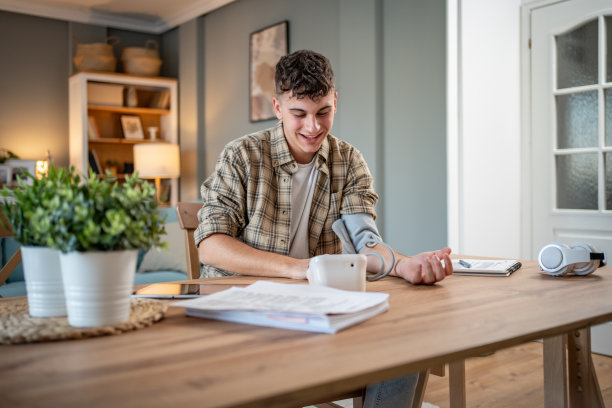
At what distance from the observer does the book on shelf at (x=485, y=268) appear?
4.45 feet

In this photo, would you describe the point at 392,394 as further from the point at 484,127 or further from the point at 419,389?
the point at 484,127

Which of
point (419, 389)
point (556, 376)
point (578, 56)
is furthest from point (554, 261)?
point (578, 56)

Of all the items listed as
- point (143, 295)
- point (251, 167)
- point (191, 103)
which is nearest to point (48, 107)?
point (191, 103)

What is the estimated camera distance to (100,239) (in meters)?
0.74

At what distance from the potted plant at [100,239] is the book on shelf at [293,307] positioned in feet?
0.45

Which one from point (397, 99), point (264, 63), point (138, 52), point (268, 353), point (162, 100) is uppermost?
point (138, 52)

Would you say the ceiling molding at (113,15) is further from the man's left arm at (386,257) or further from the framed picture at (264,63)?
the man's left arm at (386,257)

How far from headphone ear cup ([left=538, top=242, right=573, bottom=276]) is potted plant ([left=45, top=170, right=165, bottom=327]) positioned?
3.01ft

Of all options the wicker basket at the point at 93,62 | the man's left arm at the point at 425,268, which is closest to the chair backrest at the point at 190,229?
the man's left arm at the point at 425,268

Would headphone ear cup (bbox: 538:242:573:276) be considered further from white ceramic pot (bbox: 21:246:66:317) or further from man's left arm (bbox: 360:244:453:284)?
white ceramic pot (bbox: 21:246:66:317)

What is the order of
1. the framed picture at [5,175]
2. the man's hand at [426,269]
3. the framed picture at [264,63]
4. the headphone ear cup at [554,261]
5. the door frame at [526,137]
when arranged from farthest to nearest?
1. the framed picture at [5,175]
2. the framed picture at [264,63]
3. the door frame at [526,137]
4. the headphone ear cup at [554,261]
5. the man's hand at [426,269]

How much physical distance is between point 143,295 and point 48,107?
5.17 m

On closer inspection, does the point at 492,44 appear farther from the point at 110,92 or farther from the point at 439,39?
the point at 110,92

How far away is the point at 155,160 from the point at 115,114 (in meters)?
1.03
